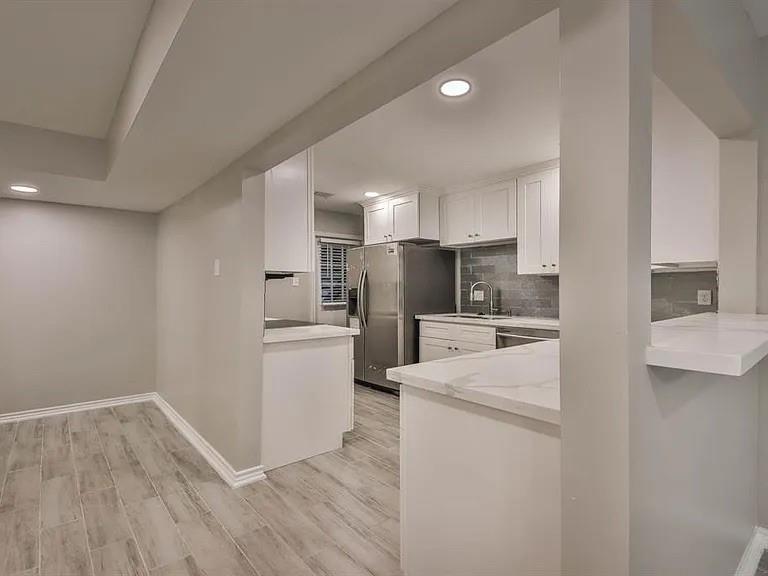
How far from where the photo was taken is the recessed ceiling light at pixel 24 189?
318 cm

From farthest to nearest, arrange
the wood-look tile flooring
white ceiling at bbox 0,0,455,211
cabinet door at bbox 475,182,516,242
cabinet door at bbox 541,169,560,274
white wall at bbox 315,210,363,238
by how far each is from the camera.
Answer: white wall at bbox 315,210,363,238 < cabinet door at bbox 475,182,516,242 < cabinet door at bbox 541,169,560,274 < the wood-look tile flooring < white ceiling at bbox 0,0,455,211

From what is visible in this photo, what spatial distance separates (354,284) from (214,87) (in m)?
3.60

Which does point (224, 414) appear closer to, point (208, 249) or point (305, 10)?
point (208, 249)

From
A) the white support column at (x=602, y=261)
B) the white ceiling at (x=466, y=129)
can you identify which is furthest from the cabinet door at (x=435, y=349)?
the white support column at (x=602, y=261)

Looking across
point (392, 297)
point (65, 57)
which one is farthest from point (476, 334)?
point (65, 57)

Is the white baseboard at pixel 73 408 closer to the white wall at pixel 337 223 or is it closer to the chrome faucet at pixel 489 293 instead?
the white wall at pixel 337 223

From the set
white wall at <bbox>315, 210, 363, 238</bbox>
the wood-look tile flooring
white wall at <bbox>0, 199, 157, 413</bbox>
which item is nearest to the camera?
the wood-look tile flooring

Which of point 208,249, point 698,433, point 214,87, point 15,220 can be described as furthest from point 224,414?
point 15,220

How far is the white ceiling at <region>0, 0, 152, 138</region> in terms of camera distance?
65.4 inches

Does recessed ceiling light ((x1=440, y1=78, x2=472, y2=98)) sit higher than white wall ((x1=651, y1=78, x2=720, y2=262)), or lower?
higher

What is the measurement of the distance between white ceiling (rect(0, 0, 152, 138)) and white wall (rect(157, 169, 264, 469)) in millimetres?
793

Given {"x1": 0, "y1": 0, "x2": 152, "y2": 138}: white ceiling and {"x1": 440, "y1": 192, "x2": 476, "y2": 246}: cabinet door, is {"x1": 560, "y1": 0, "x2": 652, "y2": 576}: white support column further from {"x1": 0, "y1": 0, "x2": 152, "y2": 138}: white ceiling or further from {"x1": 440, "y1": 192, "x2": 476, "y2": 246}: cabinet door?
{"x1": 440, "y1": 192, "x2": 476, "y2": 246}: cabinet door

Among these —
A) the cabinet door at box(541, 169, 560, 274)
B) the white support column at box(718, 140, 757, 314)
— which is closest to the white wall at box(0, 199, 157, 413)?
the cabinet door at box(541, 169, 560, 274)

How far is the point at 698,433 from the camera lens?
124cm
